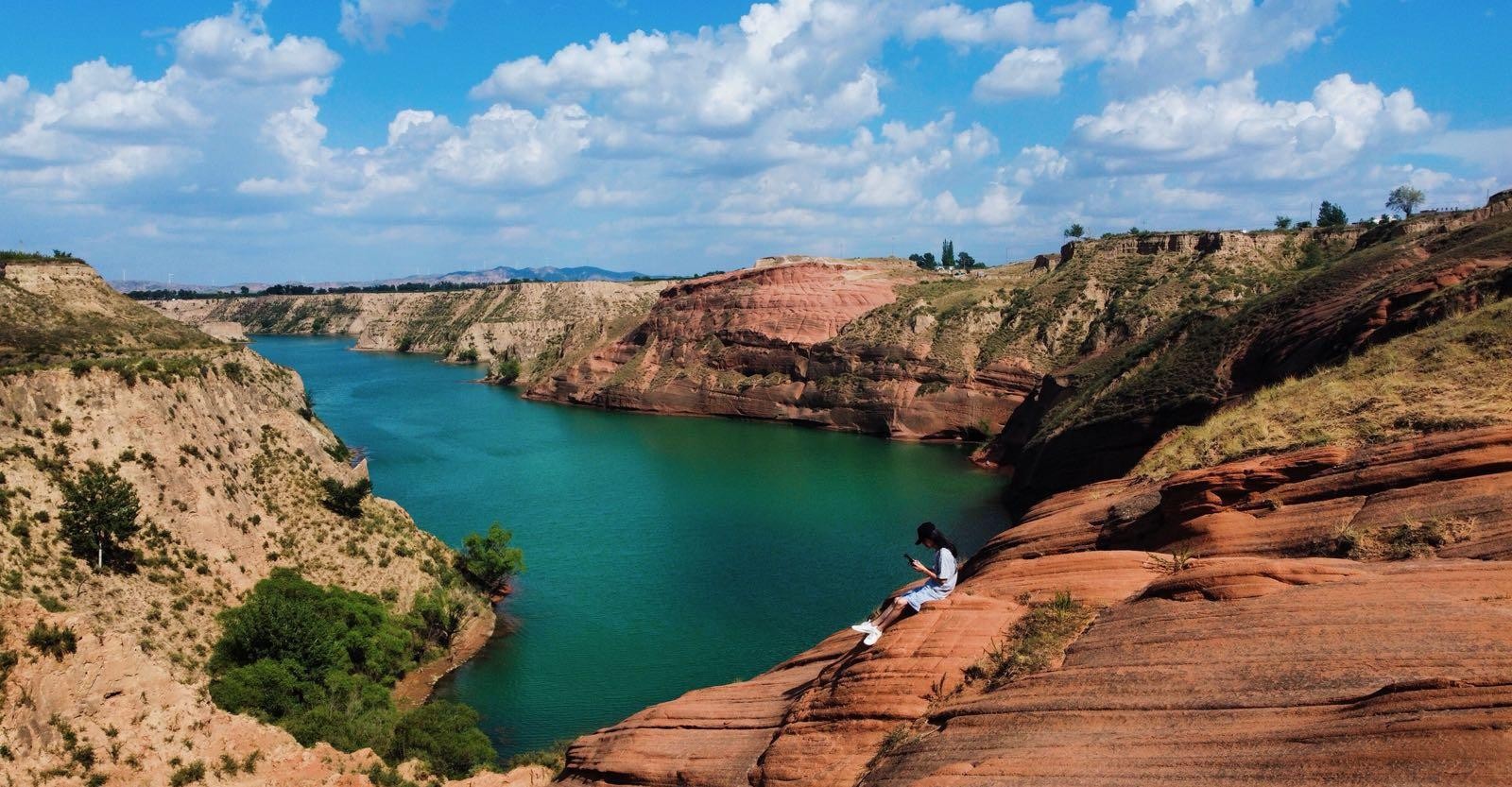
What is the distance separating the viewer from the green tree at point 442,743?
2548 centimetres

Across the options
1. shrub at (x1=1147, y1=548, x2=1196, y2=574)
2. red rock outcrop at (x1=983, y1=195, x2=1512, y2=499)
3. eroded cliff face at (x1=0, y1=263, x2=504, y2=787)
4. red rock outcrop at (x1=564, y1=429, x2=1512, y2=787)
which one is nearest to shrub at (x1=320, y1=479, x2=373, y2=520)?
eroded cliff face at (x1=0, y1=263, x2=504, y2=787)

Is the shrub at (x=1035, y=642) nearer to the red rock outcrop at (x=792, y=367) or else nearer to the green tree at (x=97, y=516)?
the green tree at (x=97, y=516)

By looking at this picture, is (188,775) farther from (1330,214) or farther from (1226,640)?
(1330,214)

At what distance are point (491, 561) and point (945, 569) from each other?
101ft

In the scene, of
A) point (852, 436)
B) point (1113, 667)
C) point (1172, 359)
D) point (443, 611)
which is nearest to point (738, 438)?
point (852, 436)

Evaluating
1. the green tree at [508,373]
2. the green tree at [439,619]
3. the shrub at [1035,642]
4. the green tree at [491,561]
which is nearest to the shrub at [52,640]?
the shrub at [1035,642]

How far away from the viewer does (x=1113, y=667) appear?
1219cm

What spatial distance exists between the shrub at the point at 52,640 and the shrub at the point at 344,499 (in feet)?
87.2

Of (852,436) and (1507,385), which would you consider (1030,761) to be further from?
(852,436)

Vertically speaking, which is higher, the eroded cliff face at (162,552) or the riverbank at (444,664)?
the eroded cliff face at (162,552)

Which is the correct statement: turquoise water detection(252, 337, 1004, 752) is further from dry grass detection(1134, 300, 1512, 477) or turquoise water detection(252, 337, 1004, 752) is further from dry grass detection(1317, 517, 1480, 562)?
dry grass detection(1317, 517, 1480, 562)

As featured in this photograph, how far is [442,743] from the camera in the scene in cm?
2584

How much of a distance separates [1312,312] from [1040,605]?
33627mm

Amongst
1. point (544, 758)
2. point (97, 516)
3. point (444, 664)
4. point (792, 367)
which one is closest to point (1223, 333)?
point (444, 664)
